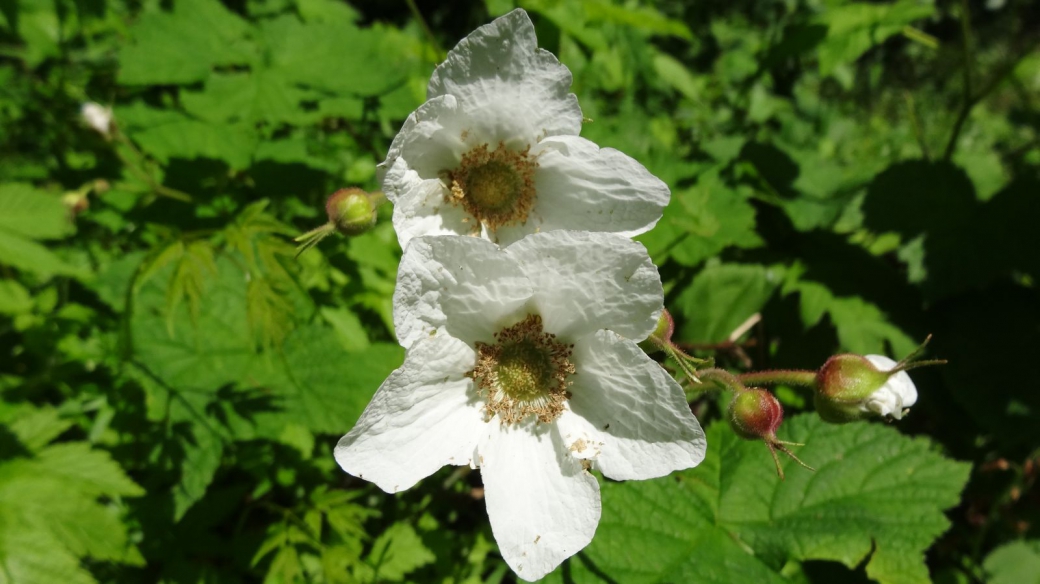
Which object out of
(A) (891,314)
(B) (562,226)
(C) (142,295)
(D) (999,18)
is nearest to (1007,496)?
(A) (891,314)

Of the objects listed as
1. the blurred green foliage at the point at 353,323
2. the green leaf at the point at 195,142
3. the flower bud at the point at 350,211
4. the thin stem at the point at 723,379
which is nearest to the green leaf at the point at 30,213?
the blurred green foliage at the point at 353,323

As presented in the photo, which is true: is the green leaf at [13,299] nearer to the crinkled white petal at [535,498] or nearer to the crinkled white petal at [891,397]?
the crinkled white petal at [535,498]

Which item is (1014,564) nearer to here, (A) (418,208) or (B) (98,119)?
(A) (418,208)

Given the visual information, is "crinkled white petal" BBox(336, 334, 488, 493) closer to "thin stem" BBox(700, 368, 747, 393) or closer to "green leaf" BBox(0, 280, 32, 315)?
"thin stem" BBox(700, 368, 747, 393)

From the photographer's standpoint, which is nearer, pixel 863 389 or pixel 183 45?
pixel 863 389

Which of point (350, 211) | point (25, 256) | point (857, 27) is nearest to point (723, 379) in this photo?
point (350, 211)

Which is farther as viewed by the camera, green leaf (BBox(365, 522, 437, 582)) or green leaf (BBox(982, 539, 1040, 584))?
green leaf (BBox(982, 539, 1040, 584))

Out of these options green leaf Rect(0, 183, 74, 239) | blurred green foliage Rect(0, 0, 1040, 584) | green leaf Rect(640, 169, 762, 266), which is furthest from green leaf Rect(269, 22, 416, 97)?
green leaf Rect(640, 169, 762, 266)
